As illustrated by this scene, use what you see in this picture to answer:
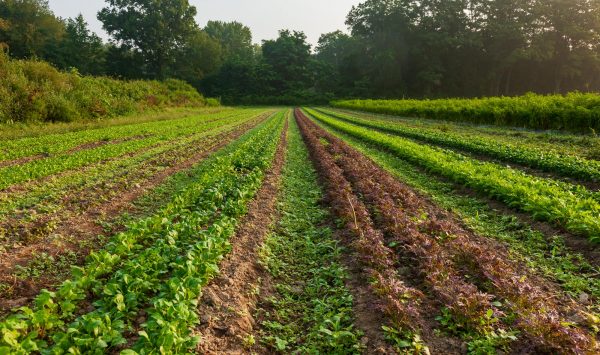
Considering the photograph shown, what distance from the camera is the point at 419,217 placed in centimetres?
795

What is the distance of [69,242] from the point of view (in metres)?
6.59

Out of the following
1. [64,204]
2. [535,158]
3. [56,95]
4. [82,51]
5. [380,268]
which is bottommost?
[380,268]

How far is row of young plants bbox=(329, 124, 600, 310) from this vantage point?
5574 millimetres

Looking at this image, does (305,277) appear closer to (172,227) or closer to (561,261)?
(172,227)

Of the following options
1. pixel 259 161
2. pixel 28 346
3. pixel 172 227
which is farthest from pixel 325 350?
pixel 259 161

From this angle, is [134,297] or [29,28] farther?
[29,28]

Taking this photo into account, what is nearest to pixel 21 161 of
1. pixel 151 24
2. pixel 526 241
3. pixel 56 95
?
pixel 56 95

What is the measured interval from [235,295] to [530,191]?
6938 mm

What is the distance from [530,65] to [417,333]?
3245 inches

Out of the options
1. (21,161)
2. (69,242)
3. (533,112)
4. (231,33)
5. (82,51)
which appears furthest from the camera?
(231,33)

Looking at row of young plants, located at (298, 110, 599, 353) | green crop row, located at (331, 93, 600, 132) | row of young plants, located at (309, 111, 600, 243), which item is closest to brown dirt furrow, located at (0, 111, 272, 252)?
row of young plants, located at (298, 110, 599, 353)

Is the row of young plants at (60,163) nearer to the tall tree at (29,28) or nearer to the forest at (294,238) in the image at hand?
the forest at (294,238)

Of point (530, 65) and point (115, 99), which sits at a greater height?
point (530, 65)

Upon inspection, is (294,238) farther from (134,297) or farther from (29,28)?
(29,28)
